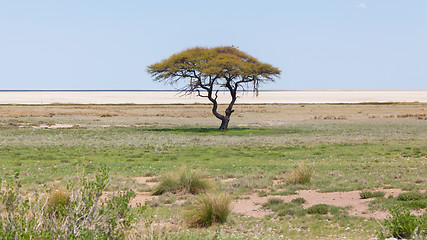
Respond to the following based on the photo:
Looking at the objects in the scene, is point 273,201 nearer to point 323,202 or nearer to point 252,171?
point 323,202

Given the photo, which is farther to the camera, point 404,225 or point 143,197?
point 143,197

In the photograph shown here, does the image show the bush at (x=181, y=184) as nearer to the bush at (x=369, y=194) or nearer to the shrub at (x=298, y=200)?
the shrub at (x=298, y=200)

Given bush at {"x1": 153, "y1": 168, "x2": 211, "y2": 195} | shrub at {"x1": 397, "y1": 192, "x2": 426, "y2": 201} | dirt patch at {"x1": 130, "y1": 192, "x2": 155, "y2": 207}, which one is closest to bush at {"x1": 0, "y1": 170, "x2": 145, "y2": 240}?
dirt patch at {"x1": 130, "y1": 192, "x2": 155, "y2": 207}

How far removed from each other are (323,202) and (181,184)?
4.63 meters

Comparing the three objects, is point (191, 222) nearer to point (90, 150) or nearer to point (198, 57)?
point (90, 150)

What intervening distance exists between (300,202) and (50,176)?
9.84 metres

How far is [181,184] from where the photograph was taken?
51.6ft

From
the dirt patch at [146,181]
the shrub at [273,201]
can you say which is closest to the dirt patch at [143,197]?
the dirt patch at [146,181]

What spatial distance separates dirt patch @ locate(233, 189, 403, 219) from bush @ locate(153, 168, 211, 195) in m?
1.58

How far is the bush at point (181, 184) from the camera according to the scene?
15.6m

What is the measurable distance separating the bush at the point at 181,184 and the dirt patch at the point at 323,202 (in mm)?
1584

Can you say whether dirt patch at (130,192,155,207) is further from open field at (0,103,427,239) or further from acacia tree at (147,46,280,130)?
acacia tree at (147,46,280,130)

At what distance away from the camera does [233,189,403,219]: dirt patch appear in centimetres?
1275

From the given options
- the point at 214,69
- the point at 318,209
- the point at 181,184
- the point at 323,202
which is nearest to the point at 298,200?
the point at 323,202
